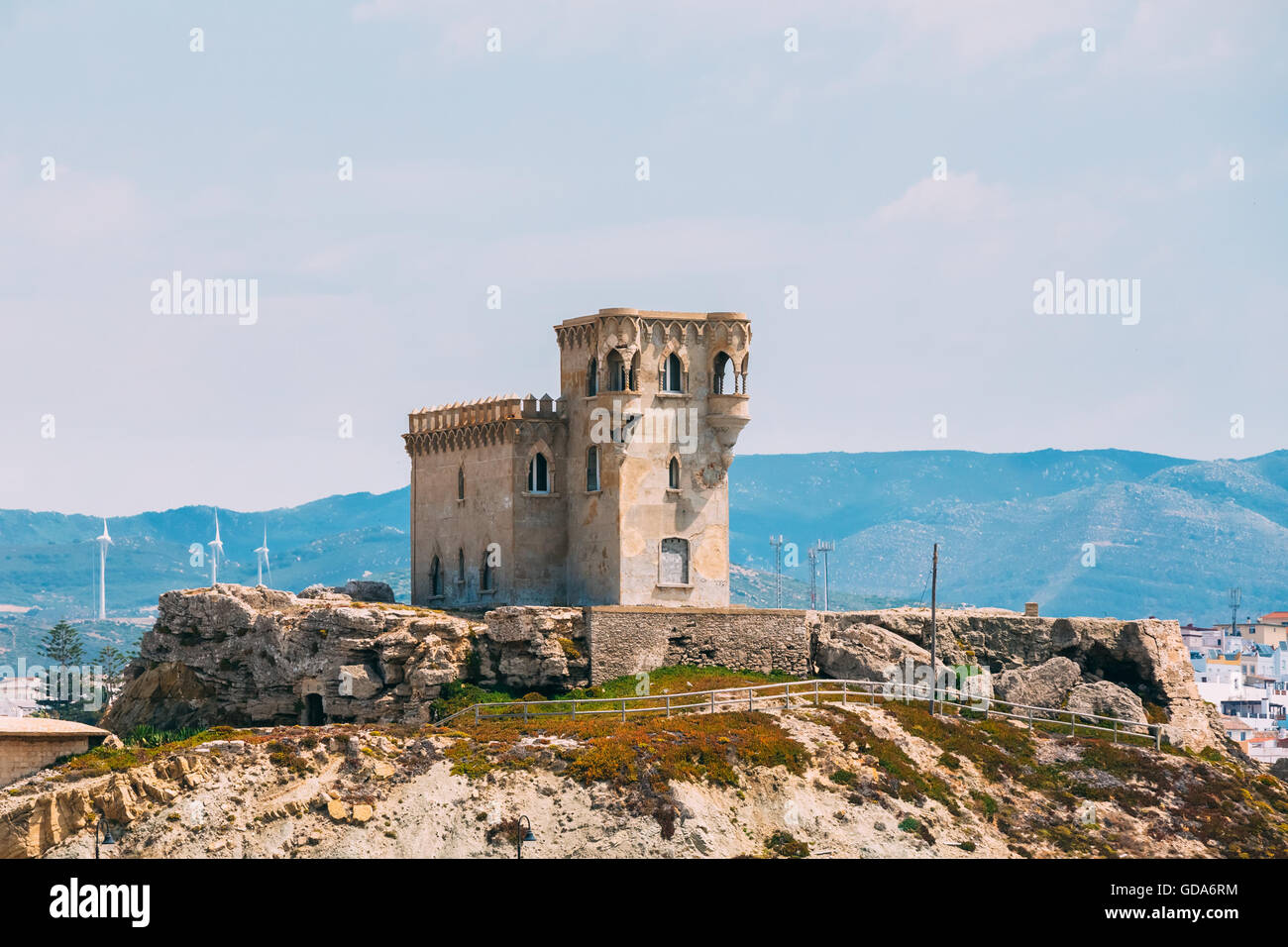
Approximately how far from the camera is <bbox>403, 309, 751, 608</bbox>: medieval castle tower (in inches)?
3327

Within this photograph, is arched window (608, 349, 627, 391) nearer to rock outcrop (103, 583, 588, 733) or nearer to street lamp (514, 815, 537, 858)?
rock outcrop (103, 583, 588, 733)

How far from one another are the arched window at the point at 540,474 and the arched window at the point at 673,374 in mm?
6071

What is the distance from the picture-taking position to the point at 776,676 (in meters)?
83.6

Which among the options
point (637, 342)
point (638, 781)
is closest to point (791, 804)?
point (638, 781)

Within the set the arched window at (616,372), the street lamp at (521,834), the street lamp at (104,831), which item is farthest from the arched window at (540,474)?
the street lamp at (104,831)

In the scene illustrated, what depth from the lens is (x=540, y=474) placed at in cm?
8725

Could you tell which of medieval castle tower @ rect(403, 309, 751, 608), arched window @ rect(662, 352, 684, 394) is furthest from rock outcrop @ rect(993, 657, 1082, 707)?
arched window @ rect(662, 352, 684, 394)

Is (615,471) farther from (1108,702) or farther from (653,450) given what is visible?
(1108,702)

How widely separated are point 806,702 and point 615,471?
501 inches

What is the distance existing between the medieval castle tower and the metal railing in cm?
668

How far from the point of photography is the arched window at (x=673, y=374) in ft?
281

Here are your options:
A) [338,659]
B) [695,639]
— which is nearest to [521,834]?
[338,659]
